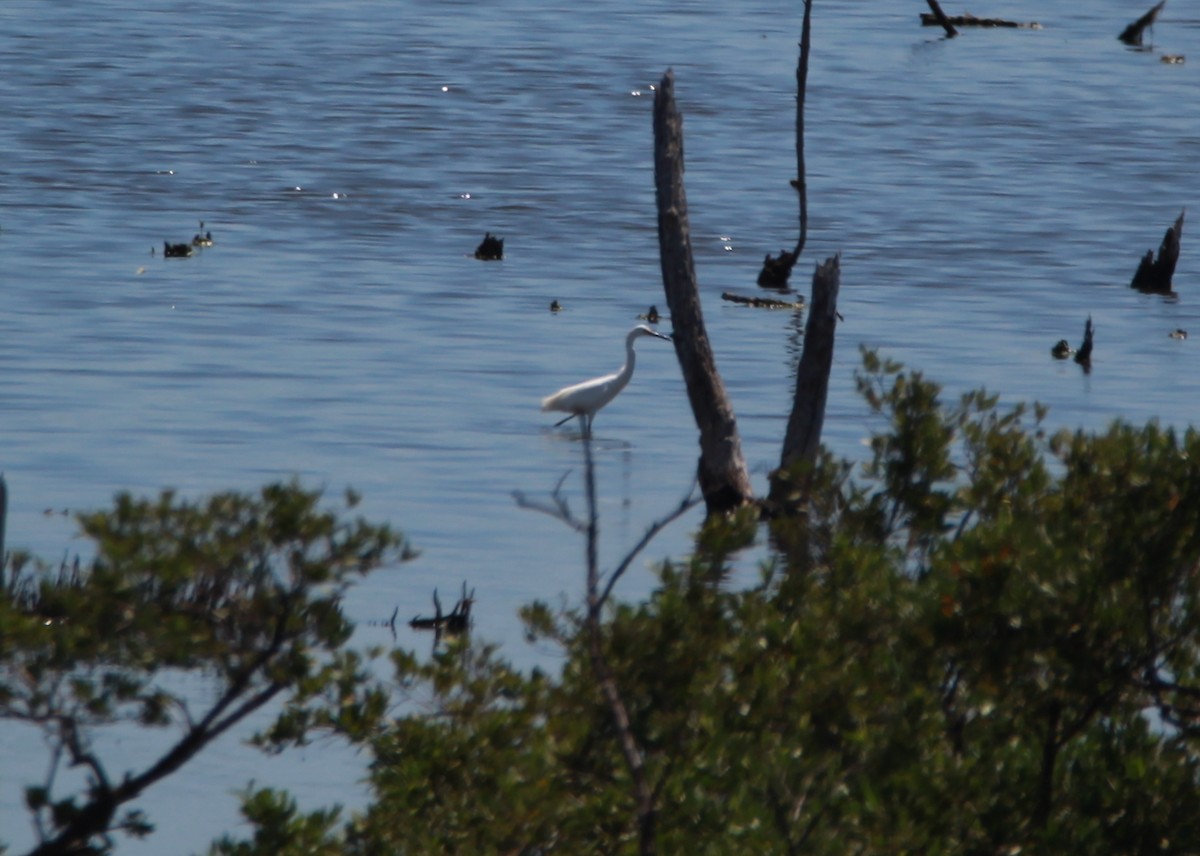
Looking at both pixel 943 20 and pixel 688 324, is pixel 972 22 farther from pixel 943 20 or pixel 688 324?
pixel 688 324

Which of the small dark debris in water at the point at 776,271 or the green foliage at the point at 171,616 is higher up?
the green foliage at the point at 171,616

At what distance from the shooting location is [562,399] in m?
17.1

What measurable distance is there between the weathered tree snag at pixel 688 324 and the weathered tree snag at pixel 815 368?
1.17 ft

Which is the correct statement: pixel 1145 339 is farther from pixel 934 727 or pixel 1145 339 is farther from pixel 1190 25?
pixel 1190 25

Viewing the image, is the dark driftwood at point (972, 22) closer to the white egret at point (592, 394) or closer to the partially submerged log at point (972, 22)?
the partially submerged log at point (972, 22)

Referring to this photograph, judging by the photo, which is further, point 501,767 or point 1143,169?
point 1143,169

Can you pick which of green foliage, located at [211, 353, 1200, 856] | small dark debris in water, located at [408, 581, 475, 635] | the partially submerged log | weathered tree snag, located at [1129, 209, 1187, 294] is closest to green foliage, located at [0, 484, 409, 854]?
green foliage, located at [211, 353, 1200, 856]

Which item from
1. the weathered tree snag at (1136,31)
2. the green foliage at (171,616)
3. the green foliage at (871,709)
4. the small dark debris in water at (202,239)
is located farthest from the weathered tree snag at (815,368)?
the weathered tree snag at (1136,31)

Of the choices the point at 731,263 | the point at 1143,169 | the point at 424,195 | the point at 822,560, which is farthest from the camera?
the point at 1143,169

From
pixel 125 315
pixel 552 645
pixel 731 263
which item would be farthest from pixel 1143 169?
pixel 552 645

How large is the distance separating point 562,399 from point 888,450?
349 inches

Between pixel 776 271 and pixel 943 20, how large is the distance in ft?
83.2

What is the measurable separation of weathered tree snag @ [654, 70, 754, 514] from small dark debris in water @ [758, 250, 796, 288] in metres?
11.7

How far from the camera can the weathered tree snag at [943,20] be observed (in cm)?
4650
